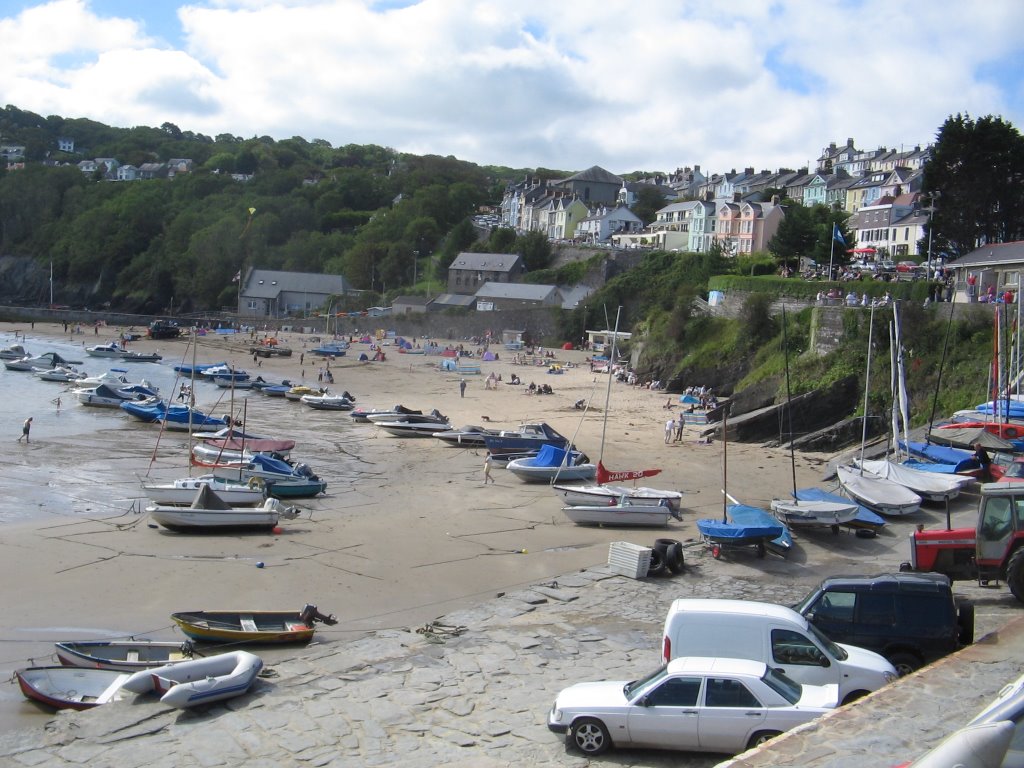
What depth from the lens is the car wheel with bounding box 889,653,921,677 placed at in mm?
10750

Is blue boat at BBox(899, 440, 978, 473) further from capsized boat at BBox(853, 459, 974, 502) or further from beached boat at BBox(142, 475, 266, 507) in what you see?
beached boat at BBox(142, 475, 266, 507)

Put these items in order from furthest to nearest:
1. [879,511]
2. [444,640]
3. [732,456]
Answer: [732,456] → [879,511] → [444,640]

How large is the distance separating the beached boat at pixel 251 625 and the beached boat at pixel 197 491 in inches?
299

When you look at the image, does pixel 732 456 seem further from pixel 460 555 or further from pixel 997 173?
pixel 997 173

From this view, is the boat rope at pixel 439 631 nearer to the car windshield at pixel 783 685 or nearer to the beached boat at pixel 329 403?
the car windshield at pixel 783 685

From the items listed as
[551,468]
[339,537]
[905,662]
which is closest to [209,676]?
[905,662]

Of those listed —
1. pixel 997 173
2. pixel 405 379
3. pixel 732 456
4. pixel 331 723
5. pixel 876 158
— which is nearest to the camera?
pixel 331 723

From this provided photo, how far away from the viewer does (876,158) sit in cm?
11425

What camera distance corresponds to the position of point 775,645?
9.77m

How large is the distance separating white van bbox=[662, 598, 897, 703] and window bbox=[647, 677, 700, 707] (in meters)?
1.35

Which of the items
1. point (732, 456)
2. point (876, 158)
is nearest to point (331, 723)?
point (732, 456)

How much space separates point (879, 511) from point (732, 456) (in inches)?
372

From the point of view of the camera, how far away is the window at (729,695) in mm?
8453

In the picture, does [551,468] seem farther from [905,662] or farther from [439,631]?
[905,662]
